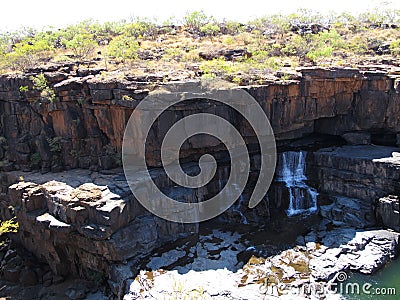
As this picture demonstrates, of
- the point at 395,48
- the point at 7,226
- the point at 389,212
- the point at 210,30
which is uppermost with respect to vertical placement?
the point at 210,30

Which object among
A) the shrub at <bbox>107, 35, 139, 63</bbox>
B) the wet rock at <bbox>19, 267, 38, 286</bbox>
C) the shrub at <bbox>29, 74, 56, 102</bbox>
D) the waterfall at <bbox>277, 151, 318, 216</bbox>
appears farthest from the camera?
the shrub at <bbox>107, 35, 139, 63</bbox>

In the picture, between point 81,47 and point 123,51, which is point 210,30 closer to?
point 123,51

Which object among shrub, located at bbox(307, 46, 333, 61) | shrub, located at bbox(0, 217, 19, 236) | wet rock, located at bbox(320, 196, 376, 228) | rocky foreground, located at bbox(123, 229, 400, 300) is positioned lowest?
rocky foreground, located at bbox(123, 229, 400, 300)

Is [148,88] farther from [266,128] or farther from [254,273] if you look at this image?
[254,273]

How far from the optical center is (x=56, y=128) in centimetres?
2156

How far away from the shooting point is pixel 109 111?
20.4 meters

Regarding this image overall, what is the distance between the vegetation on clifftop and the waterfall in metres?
5.25

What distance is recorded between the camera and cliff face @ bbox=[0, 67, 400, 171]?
20.2 meters

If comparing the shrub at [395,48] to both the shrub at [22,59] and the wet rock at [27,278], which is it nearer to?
the shrub at [22,59]

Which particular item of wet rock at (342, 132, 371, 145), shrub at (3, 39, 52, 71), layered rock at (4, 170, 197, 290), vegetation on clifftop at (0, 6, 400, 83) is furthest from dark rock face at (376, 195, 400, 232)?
shrub at (3, 39, 52, 71)

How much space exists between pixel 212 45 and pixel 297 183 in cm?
1618

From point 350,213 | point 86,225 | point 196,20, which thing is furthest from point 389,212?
point 196,20

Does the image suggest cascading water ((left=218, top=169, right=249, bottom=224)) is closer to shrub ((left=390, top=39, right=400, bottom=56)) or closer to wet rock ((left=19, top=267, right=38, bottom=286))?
wet rock ((left=19, top=267, right=38, bottom=286))

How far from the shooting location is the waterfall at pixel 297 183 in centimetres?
2156
